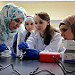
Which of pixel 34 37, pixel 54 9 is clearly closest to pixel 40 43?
pixel 34 37

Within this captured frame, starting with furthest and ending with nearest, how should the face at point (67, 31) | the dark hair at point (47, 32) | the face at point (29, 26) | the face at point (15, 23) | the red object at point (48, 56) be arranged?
the face at point (29, 26)
the dark hair at point (47, 32)
the face at point (15, 23)
the face at point (67, 31)
the red object at point (48, 56)

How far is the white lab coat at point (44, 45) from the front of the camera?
4.58 feet

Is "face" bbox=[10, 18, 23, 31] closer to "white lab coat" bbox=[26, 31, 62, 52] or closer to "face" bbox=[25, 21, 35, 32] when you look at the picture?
"white lab coat" bbox=[26, 31, 62, 52]

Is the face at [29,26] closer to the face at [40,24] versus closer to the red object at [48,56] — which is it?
the face at [40,24]

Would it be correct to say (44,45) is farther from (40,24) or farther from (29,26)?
(29,26)

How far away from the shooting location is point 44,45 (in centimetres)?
147

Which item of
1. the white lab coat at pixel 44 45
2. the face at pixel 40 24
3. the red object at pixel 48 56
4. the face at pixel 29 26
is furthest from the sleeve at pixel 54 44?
the face at pixel 29 26

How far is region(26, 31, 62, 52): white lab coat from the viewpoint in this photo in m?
1.40

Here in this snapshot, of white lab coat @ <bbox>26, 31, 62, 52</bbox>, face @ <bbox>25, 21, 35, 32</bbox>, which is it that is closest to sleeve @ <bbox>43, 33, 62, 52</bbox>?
white lab coat @ <bbox>26, 31, 62, 52</bbox>

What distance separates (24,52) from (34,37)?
0.47 metres

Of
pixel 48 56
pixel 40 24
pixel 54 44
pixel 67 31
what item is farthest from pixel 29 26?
pixel 48 56

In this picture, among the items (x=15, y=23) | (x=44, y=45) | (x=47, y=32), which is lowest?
(x=44, y=45)

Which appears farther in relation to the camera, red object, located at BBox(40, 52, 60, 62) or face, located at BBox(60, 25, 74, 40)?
face, located at BBox(60, 25, 74, 40)

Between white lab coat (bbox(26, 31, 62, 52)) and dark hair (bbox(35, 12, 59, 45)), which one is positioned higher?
dark hair (bbox(35, 12, 59, 45))
